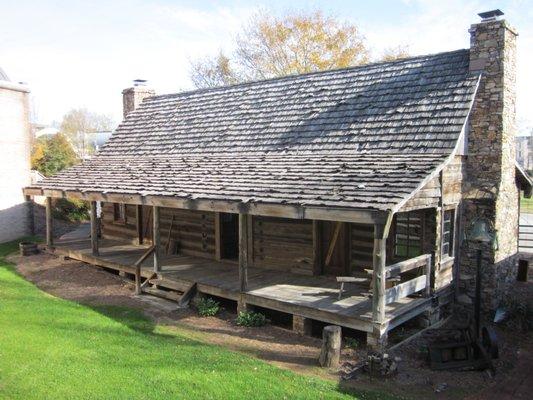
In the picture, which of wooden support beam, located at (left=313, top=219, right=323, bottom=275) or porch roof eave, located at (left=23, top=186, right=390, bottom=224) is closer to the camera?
porch roof eave, located at (left=23, top=186, right=390, bottom=224)

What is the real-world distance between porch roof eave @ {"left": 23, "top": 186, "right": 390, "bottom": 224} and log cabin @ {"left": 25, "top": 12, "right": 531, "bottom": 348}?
0.03m

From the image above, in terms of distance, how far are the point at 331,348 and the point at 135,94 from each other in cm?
1594

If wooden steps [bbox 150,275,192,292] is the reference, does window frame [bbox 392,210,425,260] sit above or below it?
above

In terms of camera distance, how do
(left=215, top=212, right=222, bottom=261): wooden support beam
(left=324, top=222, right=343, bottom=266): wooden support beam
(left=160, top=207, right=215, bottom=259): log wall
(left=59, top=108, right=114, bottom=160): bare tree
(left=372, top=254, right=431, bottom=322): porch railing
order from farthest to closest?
1. (left=59, top=108, right=114, bottom=160): bare tree
2. (left=160, top=207, right=215, bottom=259): log wall
3. (left=215, top=212, right=222, bottom=261): wooden support beam
4. (left=324, top=222, right=343, bottom=266): wooden support beam
5. (left=372, top=254, right=431, bottom=322): porch railing

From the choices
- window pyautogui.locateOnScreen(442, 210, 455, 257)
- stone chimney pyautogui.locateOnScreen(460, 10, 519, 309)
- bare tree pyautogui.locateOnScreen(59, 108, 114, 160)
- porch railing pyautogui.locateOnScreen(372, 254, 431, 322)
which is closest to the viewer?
porch railing pyautogui.locateOnScreen(372, 254, 431, 322)

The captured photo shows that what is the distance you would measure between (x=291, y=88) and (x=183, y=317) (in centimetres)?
806

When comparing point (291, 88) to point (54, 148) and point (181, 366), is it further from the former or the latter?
point (54, 148)

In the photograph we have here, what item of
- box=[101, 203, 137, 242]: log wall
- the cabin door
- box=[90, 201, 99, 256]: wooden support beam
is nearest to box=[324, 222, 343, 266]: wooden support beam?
the cabin door

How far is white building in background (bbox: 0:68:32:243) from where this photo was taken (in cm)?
2067

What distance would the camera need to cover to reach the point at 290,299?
992 centimetres

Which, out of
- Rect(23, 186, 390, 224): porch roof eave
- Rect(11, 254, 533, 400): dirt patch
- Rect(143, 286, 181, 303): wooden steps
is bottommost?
Rect(11, 254, 533, 400): dirt patch

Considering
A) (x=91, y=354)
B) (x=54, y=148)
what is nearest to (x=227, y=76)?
(x=54, y=148)

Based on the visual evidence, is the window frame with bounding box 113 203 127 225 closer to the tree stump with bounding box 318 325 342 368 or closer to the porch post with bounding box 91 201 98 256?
the porch post with bounding box 91 201 98 256

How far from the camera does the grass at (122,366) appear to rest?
22.0 ft
